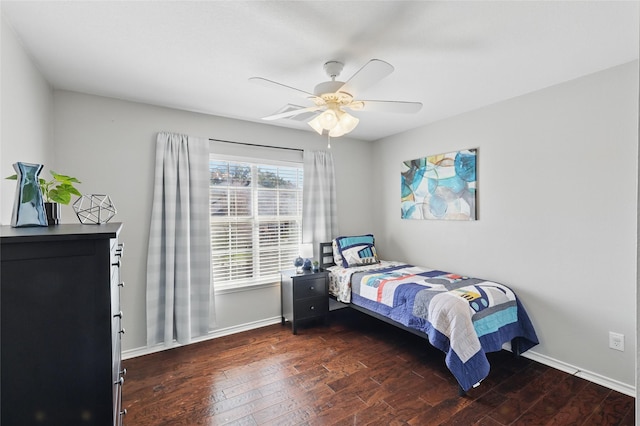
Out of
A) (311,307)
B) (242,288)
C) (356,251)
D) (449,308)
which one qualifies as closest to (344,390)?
(449,308)

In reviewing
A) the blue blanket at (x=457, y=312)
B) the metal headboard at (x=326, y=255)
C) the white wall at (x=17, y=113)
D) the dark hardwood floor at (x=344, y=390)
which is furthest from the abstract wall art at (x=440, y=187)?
the white wall at (x=17, y=113)

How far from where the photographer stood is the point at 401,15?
5.55 ft

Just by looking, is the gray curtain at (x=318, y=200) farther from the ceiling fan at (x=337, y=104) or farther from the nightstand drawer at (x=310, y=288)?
the ceiling fan at (x=337, y=104)

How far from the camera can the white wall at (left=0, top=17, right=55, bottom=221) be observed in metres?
1.68

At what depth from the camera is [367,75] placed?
71.0 inches

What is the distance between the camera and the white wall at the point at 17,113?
1681 mm

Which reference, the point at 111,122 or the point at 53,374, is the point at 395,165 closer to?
the point at 111,122

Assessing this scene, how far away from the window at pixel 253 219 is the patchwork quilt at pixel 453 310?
993mm

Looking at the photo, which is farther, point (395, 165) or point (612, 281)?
point (395, 165)

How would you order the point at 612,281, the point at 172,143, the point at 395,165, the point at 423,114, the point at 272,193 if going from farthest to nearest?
1. the point at 395,165
2. the point at 272,193
3. the point at 423,114
4. the point at 172,143
5. the point at 612,281

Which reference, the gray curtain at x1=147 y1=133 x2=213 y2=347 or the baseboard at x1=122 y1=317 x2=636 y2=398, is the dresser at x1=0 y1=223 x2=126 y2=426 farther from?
the baseboard at x1=122 y1=317 x2=636 y2=398

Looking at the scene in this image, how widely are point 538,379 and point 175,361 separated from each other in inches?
125

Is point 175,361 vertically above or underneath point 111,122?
underneath

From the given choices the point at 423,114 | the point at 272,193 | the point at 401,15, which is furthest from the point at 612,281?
the point at 272,193
